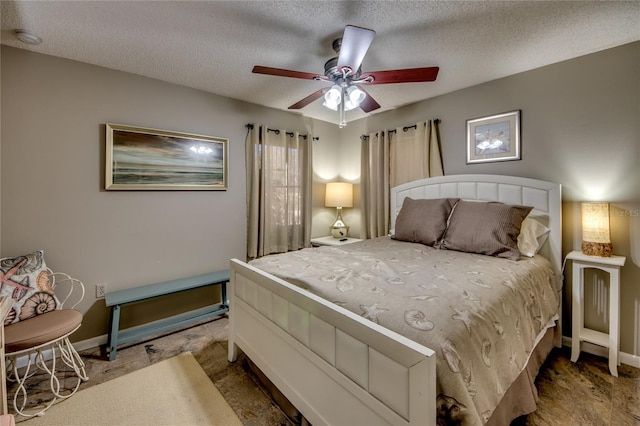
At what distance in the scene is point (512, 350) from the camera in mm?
1289

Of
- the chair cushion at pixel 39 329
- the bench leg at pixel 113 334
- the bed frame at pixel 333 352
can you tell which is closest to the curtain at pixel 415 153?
the bed frame at pixel 333 352

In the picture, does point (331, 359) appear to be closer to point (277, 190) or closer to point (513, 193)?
point (513, 193)

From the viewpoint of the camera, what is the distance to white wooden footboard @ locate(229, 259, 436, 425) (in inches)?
36.0

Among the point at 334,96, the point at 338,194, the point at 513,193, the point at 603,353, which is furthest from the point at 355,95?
the point at 603,353

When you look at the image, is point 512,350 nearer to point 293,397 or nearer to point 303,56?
point 293,397

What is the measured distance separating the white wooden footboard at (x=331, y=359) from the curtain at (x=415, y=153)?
234 centimetres

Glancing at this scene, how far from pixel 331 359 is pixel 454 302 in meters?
0.61

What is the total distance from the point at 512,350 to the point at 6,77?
3.74m

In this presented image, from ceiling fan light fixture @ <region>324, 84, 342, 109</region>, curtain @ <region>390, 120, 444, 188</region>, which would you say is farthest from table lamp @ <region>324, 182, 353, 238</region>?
ceiling fan light fixture @ <region>324, 84, 342, 109</region>

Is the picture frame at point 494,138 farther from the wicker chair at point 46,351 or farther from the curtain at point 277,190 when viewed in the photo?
the wicker chair at point 46,351

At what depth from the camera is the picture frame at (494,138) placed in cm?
266

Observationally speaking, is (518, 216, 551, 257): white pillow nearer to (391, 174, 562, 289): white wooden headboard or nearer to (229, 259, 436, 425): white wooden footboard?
(391, 174, 562, 289): white wooden headboard

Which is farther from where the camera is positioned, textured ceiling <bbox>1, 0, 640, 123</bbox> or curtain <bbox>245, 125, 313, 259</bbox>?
curtain <bbox>245, 125, 313, 259</bbox>

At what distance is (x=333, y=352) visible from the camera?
48.7 inches
